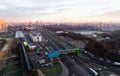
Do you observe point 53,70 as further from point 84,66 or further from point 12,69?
point 12,69

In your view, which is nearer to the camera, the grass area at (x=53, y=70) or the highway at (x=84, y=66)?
the grass area at (x=53, y=70)

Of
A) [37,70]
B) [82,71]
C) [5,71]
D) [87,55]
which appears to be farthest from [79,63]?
[5,71]

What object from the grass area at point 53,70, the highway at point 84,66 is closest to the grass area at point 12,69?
the grass area at point 53,70

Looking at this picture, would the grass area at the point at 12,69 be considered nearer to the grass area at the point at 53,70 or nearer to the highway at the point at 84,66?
the grass area at the point at 53,70

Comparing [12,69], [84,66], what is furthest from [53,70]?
[12,69]

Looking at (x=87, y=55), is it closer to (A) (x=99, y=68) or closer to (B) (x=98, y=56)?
(B) (x=98, y=56)

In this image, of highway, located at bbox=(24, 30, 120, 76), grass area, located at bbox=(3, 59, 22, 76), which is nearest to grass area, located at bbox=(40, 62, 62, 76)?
highway, located at bbox=(24, 30, 120, 76)

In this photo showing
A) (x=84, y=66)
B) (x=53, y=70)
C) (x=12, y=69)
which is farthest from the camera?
(x=12, y=69)

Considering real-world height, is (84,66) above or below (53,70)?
above

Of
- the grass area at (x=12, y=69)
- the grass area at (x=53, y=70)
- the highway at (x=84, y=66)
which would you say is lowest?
the grass area at (x=12, y=69)

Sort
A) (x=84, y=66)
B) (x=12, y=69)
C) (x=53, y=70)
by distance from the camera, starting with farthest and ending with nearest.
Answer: (x=12, y=69), (x=84, y=66), (x=53, y=70)

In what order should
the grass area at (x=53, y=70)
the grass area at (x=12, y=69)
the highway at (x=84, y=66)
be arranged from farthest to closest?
the grass area at (x=12, y=69) < the highway at (x=84, y=66) < the grass area at (x=53, y=70)
